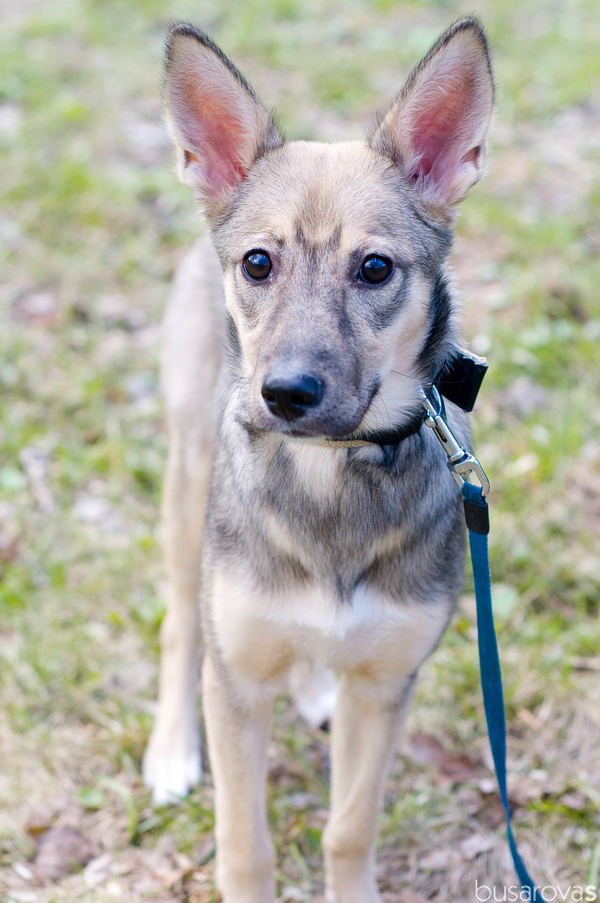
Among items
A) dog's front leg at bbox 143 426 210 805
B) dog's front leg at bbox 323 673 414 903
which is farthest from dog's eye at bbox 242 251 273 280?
dog's front leg at bbox 323 673 414 903

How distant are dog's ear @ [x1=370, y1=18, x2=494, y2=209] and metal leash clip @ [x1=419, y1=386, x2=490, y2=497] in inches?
23.0

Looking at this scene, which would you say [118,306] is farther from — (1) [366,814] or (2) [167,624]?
(1) [366,814]

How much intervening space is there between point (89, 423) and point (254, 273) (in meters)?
2.70

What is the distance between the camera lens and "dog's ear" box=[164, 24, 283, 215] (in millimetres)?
2295

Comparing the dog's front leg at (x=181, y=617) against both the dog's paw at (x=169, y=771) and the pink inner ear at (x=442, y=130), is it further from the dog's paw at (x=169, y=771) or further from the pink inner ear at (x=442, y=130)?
the pink inner ear at (x=442, y=130)

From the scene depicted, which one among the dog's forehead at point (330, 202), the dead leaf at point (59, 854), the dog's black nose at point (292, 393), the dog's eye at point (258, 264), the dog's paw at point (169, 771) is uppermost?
the dog's forehead at point (330, 202)

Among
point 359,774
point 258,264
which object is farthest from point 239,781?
point 258,264

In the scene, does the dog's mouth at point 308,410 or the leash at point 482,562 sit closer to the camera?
the dog's mouth at point 308,410

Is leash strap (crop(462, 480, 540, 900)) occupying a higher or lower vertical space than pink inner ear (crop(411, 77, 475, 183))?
lower

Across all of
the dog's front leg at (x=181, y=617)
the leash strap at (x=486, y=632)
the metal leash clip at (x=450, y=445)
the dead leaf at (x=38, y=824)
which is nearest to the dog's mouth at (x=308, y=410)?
the metal leash clip at (x=450, y=445)

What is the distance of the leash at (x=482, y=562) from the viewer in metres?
2.10

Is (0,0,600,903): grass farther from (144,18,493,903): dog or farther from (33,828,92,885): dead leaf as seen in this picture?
(144,18,493,903): dog

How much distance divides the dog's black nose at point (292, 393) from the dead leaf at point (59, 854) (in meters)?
1.96

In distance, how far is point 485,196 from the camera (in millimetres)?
6125
